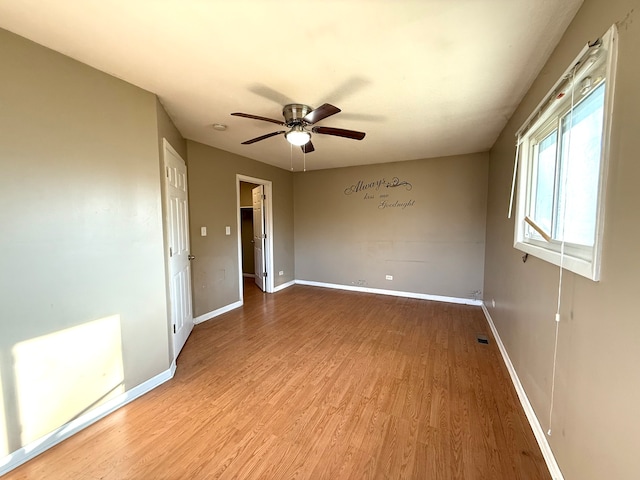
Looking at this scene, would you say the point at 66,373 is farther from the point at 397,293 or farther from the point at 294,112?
the point at 397,293

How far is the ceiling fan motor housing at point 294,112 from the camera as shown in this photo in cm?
225

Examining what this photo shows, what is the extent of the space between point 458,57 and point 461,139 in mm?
1899

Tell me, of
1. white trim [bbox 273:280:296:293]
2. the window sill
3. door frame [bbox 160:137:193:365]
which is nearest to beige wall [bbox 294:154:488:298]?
white trim [bbox 273:280:296:293]

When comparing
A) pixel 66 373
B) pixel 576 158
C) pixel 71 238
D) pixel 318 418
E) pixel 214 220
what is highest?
pixel 576 158

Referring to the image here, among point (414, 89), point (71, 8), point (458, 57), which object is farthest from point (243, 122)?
point (458, 57)

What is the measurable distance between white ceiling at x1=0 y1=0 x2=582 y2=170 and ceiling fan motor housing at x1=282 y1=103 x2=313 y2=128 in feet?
0.20

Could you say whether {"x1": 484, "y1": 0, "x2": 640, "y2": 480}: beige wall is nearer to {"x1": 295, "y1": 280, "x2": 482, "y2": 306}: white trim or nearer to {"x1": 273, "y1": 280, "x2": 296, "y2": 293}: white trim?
{"x1": 295, "y1": 280, "x2": 482, "y2": 306}: white trim

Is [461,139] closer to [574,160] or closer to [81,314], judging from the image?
[574,160]

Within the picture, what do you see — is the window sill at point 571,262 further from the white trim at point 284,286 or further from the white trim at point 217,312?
the white trim at point 284,286

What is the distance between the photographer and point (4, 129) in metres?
1.40

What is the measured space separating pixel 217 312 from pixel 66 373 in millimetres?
2123

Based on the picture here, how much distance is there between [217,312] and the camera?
3.77 metres

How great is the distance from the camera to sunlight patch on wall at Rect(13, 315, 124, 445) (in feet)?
4.93

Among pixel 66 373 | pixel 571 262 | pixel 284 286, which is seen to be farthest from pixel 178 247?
pixel 571 262
